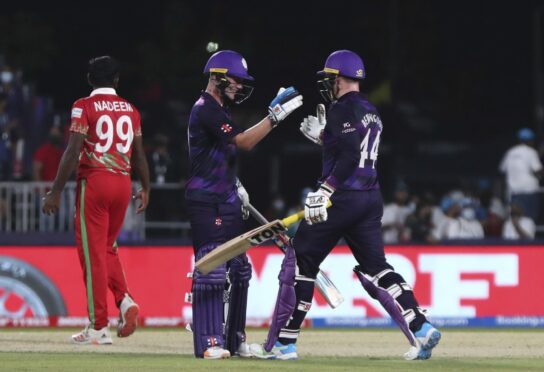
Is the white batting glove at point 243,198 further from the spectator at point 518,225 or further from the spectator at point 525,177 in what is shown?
the spectator at point 525,177

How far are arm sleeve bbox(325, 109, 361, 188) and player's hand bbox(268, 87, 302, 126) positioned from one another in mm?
334

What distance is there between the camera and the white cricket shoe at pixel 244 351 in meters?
10.9

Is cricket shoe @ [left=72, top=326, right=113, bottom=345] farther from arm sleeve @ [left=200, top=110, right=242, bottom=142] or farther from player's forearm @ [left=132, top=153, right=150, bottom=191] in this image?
arm sleeve @ [left=200, top=110, right=242, bottom=142]

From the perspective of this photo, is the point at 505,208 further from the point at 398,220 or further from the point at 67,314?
the point at 67,314

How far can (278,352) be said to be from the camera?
35.6 feet

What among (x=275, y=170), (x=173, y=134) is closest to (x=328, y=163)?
(x=173, y=134)

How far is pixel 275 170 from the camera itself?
2734 centimetres

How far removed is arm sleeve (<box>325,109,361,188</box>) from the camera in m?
10.5

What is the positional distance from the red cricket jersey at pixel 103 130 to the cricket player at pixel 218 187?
1078 mm

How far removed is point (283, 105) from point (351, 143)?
1.85ft

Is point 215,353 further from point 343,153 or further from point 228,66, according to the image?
point 228,66

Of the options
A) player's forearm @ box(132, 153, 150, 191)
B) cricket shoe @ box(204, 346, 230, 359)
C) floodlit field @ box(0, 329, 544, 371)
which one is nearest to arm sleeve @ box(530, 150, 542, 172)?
floodlit field @ box(0, 329, 544, 371)

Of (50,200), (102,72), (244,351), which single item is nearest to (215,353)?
(244,351)

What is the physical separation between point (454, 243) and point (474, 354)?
457cm
